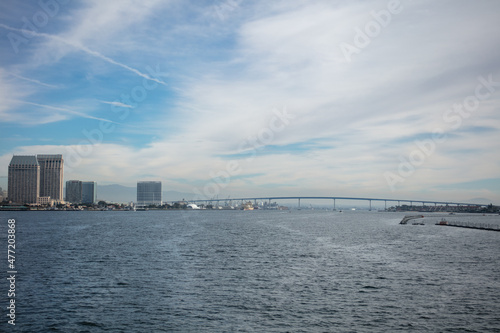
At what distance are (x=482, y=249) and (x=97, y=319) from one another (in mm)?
61079

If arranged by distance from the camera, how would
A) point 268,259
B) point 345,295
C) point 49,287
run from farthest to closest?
point 268,259
point 49,287
point 345,295

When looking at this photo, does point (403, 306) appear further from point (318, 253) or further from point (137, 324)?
point (318, 253)

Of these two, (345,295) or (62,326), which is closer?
(62,326)

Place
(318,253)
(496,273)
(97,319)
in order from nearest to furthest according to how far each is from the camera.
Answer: (97,319) < (496,273) < (318,253)

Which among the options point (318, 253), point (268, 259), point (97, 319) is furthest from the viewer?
point (318, 253)

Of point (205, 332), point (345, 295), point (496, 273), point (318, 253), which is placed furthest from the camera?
point (318, 253)

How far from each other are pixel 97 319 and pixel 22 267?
23.6 m

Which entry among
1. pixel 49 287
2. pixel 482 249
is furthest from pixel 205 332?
pixel 482 249

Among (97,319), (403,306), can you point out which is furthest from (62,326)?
(403,306)

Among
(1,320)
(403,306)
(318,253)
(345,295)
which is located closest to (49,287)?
(1,320)

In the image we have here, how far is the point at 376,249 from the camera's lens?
6375 cm

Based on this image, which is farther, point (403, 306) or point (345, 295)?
point (345, 295)

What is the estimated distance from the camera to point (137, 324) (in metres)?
25.3

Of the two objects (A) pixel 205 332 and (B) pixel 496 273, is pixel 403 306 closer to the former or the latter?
(A) pixel 205 332
